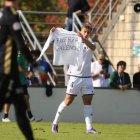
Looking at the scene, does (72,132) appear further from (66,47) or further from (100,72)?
(100,72)

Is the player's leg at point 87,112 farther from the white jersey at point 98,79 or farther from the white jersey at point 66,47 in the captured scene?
the white jersey at point 98,79

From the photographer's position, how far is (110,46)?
26547mm

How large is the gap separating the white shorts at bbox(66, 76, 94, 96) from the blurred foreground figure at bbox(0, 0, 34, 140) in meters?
4.23

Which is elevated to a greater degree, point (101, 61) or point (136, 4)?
point (136, 4)

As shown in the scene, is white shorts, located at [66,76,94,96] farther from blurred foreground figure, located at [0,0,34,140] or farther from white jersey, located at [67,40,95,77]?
blurred foreground figure, located at [0,0,34,140]

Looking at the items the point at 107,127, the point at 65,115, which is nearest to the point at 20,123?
the point at 107,127

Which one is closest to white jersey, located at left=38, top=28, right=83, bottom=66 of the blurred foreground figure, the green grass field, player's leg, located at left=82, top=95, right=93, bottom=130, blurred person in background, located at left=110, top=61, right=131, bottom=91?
player's leg, located at left=82, top=95, right=93, bottom=130

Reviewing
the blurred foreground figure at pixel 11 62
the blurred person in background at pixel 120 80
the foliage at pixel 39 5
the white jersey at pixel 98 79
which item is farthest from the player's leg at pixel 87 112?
the foliage at pixel 39 5

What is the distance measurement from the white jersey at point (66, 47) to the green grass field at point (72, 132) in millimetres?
1413

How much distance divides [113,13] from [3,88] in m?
15.2

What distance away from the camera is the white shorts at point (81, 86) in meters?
15.8

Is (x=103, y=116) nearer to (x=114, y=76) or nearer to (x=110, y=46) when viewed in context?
(x=114, y=76)

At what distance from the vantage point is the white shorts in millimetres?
15828

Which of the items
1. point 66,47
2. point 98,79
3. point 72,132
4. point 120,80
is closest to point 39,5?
point 98,79
